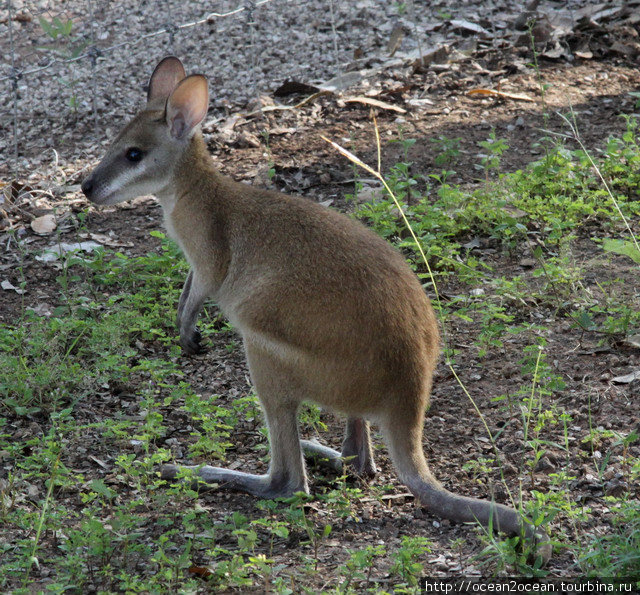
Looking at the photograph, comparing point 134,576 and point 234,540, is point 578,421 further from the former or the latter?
point 134,576

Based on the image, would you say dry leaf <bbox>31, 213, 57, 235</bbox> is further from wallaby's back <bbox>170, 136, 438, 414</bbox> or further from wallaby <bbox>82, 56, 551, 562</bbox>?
wallaby's back <bbox>170, 136, 438, 414</bbox>

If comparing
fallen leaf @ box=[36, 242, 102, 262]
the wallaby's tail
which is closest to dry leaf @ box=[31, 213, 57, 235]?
fallen leaf @ box=[36, 242, 102, 262]

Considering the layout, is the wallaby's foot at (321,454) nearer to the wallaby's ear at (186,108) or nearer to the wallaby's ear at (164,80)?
the wallaby's ear at (186,108)

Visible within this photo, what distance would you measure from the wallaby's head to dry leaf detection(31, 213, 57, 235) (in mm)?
1731

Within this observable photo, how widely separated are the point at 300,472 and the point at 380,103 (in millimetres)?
4504

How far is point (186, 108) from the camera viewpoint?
451 centimetres

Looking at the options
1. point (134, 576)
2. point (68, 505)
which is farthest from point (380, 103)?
point (134, 576)

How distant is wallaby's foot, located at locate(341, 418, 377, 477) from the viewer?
391 cm

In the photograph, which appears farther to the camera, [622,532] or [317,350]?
[317,350]

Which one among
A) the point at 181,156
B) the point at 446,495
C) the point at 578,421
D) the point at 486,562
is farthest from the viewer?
the point at 181,156

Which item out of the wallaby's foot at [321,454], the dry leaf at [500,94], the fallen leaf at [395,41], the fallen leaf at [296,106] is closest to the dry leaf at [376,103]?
the fallen leaf at [296,106]

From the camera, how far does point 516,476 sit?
3.74 metres

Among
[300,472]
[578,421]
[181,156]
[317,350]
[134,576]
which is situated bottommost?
[578,421]

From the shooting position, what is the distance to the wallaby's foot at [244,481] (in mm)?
3686
